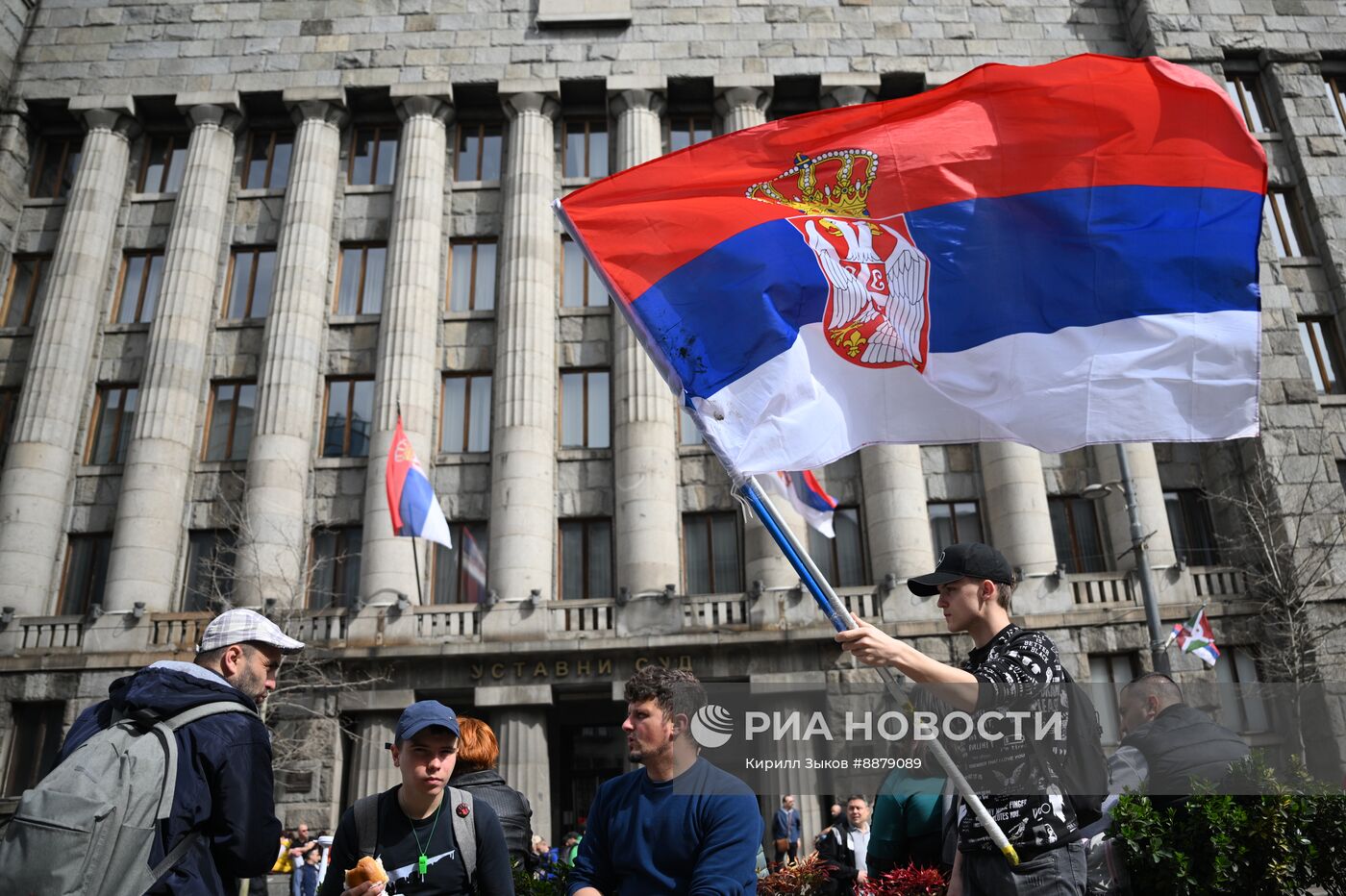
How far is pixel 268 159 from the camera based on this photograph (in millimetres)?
29969

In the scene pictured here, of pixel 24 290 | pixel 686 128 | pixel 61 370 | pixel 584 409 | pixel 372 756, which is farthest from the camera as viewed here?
pixel 686 128

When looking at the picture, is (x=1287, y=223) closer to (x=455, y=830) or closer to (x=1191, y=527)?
(x=1191, y=527)

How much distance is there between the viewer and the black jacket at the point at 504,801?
18.8 ft

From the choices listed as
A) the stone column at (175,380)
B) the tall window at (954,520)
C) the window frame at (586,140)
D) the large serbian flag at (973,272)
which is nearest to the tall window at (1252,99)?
the tall window at (954,520)

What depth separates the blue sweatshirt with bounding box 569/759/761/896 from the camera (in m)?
4.08

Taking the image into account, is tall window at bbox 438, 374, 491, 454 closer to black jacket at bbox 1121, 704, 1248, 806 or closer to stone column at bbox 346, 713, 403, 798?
stone column at bbox 346, 713, 403, 798

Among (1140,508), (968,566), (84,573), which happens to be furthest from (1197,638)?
(84,573)

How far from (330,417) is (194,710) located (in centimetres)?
2402

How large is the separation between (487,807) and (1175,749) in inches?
166

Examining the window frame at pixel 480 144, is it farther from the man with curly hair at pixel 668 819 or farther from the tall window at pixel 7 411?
the man with curly hair at pixel 668 819

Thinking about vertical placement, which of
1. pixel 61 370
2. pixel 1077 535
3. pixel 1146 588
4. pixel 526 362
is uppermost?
pixel 61 370

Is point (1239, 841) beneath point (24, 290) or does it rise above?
beneath

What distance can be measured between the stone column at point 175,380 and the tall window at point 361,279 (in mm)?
3522

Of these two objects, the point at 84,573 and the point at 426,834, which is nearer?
the point at 426,834
